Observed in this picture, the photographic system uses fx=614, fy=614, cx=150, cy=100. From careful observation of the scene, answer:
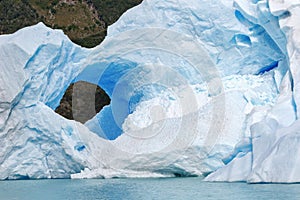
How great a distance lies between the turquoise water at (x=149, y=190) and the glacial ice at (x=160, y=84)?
80 cm

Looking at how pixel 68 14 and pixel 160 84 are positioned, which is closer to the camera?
pixel 160 84

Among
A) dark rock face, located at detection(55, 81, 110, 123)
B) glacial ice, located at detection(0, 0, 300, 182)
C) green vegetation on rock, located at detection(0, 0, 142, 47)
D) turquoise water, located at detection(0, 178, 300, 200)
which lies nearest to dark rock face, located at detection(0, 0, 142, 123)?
green vegetation on rock, located at detection(0, 0, 142, 47)

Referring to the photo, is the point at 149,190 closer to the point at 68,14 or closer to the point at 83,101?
the point at 83,101

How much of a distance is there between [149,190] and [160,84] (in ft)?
14.2

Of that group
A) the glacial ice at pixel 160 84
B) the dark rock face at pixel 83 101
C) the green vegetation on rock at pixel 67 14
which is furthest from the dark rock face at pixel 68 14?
the glacial ice at pixel 160 84

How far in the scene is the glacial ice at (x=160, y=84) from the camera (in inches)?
Result: 457

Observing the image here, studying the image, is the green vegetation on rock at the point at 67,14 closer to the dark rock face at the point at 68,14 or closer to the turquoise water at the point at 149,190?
the dark rock face at the point at 68,14

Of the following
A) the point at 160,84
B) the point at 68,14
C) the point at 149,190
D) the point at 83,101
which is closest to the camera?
the point at 149,190

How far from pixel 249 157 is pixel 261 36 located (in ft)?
11.8

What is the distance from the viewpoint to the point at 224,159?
10.7 meters

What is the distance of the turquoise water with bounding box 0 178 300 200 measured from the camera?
26.2 ft

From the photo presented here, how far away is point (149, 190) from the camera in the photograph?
929 cm

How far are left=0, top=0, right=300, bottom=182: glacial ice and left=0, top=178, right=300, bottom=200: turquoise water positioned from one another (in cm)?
80

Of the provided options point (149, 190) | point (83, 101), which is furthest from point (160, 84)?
point (149, 190)
